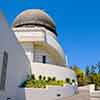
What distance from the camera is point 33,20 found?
26844 mm

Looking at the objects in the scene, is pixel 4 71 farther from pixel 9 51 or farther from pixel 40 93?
pixel 40 93

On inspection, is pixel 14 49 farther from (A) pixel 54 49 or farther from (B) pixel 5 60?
(A) pixel 54 49

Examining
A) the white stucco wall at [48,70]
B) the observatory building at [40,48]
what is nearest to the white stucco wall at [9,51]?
the white stucco wall at [48,70]

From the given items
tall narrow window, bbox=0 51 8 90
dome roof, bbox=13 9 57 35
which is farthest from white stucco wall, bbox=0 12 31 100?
dome roof, bbox=13 9 57 35

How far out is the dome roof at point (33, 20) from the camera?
2675 centimetres

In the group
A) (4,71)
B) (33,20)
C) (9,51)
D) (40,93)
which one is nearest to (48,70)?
(40,93)

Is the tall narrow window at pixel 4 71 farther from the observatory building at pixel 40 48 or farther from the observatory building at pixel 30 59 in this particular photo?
the observatory building at pixel 40 48

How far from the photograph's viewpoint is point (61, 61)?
27.3 m

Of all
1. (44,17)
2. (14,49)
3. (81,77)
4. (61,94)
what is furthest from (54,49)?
(81,77)

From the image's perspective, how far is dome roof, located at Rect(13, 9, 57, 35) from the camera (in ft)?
87.8

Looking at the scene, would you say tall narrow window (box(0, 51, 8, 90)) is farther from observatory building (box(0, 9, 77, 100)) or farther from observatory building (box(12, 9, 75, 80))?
observatory building (box(12, 9, 75, 80))

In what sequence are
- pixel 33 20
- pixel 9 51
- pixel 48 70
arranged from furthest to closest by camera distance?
pixel 33 20
pixel 48 70
pixel 9 51

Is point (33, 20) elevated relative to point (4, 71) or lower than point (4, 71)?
elevated

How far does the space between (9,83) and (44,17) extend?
60.1 ft
